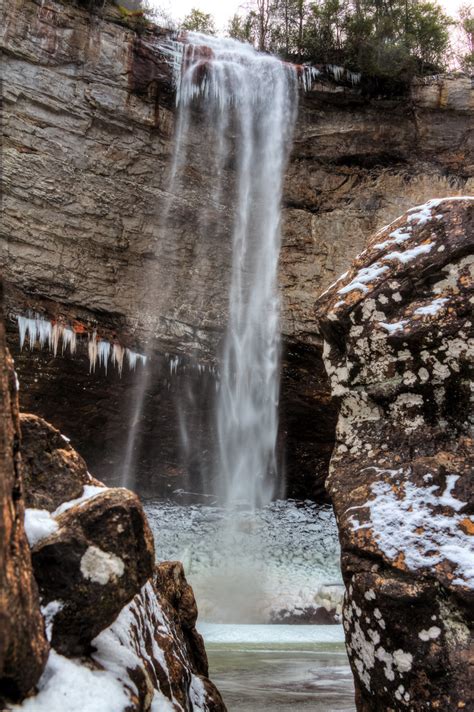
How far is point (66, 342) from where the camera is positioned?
12062 millimetres

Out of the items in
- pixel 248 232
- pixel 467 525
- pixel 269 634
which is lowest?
pixel 269 634

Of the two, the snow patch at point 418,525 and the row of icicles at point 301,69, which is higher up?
the row of icicles at point 301,69

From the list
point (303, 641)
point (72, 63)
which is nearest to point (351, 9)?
point (72, 63)

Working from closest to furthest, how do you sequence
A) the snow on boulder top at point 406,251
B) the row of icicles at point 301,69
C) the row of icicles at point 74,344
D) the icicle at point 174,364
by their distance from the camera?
the snow on boulder top at point 406,251
the row of icicles at point 74,344
the row of icicles at point 301,69
the icicle at point 174,364

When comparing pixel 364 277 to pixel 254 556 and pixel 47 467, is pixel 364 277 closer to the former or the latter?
pixel 47 467

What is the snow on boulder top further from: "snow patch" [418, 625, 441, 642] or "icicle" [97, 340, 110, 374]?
"icicle" [97, 340, 110, 374]

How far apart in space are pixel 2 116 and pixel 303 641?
1011 centimetres

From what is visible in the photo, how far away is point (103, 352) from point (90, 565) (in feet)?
35.0

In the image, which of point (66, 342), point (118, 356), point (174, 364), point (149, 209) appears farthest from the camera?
point (174, 364)

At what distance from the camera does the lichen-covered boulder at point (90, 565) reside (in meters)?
2.04

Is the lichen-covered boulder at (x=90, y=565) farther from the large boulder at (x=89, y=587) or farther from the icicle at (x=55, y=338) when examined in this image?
the icicle at (x=55, y=338)

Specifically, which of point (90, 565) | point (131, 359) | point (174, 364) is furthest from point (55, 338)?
point (90, 565)

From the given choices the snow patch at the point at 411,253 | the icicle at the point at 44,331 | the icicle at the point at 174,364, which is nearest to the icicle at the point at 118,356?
the icicle at the point at 174,364

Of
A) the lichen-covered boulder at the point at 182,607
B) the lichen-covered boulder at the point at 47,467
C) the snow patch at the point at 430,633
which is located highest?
the lichen-covered boulder at the point at 47,467
